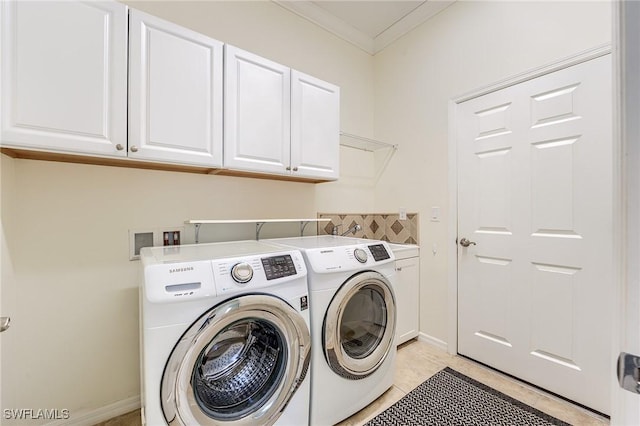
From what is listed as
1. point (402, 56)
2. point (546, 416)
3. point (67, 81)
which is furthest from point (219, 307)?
point (402, 56)

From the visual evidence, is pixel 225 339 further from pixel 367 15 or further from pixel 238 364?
pixel 367 15

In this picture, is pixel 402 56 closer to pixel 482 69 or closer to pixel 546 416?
pixel 482 69

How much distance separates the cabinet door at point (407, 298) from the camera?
91.4 inches

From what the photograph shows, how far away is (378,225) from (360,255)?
139 cm

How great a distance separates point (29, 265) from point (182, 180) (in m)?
0.85

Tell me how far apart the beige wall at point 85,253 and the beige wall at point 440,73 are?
1458mm

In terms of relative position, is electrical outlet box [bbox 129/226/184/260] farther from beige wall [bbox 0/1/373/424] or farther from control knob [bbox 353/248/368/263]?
control knob [bbox 353/248/368/263]

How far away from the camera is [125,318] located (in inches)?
63.9

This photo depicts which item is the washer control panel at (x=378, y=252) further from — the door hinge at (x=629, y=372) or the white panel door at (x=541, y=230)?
the door hinge at (x=629, y=372)

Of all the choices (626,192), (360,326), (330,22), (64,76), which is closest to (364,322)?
(360,326)

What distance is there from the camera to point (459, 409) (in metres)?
1.62

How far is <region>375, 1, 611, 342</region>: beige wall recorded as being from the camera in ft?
5.70

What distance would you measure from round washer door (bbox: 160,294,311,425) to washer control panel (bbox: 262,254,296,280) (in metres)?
0.11

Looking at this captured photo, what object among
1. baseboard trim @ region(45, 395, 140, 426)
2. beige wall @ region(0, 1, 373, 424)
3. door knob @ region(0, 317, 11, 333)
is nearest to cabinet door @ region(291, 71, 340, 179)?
beige wall @ region(0, 1, 373, 424)
